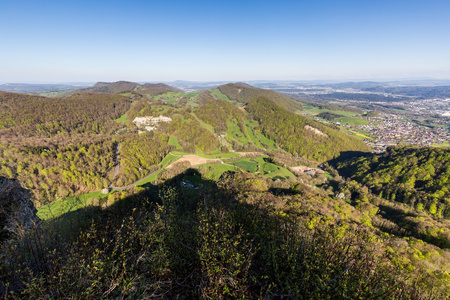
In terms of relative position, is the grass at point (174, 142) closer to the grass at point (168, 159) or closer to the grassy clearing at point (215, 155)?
the grassy clearing at point (215, 155)

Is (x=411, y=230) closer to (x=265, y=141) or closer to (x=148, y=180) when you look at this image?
(x=148, y=180)

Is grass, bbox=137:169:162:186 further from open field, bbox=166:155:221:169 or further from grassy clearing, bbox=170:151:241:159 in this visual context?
grassy clearing, bbox=170:151:241:159

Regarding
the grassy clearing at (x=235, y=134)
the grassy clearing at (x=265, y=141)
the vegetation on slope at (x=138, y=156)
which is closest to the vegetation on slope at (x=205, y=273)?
the vegetation on slope at (x=138, y=156)

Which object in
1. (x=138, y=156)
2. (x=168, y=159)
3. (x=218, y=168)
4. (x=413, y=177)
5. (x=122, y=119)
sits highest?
(x=122, y=119)

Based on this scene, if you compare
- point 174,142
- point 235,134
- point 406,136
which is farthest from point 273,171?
point 406,136

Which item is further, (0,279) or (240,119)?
(240,119)

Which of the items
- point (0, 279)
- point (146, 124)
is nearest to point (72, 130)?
point (146, 124)

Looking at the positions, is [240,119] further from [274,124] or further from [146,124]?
[146,124]
